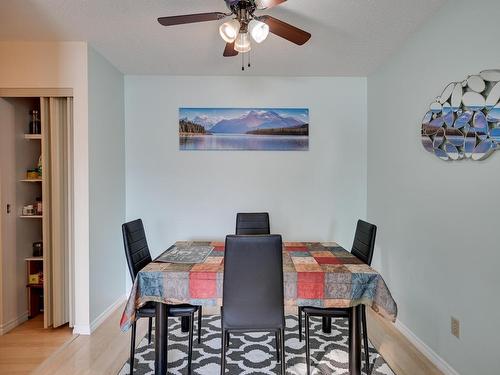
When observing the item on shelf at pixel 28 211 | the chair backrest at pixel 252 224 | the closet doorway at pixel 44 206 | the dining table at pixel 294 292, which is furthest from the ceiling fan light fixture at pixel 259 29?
the item on shelf at pixel 28 211

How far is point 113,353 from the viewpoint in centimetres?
226

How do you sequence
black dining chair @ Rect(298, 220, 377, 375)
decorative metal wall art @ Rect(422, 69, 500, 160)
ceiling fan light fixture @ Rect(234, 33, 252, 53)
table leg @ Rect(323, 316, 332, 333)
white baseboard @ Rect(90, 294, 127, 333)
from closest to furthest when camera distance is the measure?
decorative metal wall art @ Rect(422, 69, 500, 160), ceiling fan light fixture @ Rect(234, 33, 252, 53), black dining chair @ Rect(298, 220, 377, 375), table leg @ Rect(323, 316, 332, 333), white baseboard @ Rect(90, 294, 127, 333)

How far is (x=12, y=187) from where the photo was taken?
269 centimetres

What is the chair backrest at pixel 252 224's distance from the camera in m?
2.81

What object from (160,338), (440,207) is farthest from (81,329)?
(440,207)

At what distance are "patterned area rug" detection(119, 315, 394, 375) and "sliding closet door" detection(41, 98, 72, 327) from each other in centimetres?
89

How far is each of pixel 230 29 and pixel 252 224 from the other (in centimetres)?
170

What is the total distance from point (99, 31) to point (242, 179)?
1936mm

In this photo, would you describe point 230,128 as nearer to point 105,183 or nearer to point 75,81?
point 105,183

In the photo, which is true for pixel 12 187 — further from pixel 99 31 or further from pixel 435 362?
pixel 435 362

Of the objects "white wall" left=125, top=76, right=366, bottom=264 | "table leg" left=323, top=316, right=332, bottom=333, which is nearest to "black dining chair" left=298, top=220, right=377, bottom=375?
"table leg" left=323, top=316, right=332, bottom=333

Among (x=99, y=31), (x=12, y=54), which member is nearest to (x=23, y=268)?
(x=12, y=54)

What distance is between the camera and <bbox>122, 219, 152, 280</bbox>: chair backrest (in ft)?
6.75

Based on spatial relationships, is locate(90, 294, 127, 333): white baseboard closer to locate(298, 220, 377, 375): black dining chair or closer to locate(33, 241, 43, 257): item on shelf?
locate(33, 241, 43, 257): item on shelf
